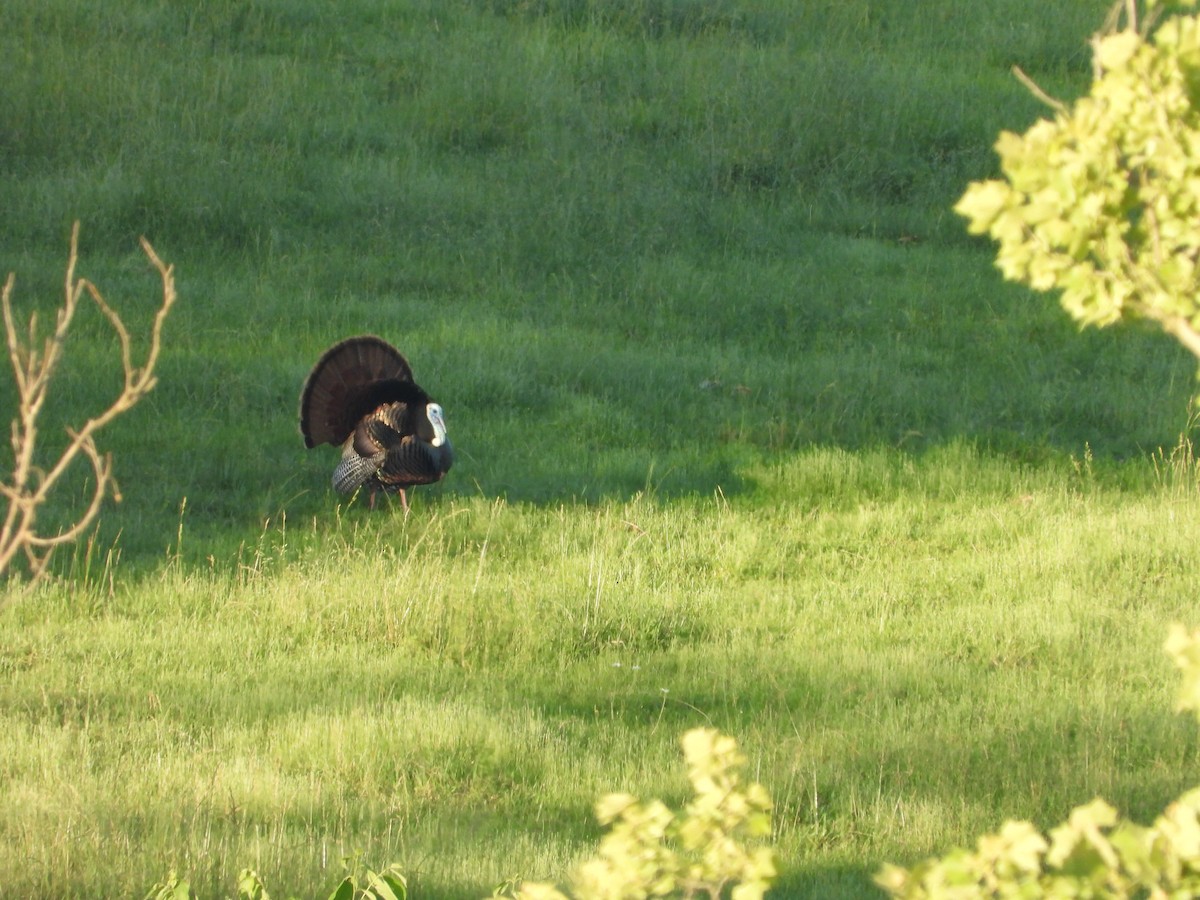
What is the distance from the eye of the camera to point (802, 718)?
20.7 ft

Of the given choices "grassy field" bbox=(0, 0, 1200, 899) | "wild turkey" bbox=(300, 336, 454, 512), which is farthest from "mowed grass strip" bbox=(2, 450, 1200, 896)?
"wild turkey" bbox=(300, 336, 454, 512)

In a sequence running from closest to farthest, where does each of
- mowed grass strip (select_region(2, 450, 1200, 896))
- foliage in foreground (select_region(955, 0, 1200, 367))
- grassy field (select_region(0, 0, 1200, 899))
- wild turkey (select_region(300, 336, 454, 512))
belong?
foliage in foreground (select_region(955, 0, 1200, 367)) → mowed grass strip (select_region(2, 450, 1200, 896)) → grassy field (select_region(0, 0, 1200, 899)) → wild turkey (select_region(300, 336, 454, 512))

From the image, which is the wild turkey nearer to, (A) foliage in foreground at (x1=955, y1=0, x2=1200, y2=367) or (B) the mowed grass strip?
(B) the mowed grass strip

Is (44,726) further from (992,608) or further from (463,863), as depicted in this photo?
(992,608)

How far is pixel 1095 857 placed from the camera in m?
2.36

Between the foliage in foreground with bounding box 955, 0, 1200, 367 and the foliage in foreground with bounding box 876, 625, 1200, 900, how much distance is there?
62 centimetres

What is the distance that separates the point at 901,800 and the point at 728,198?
32.8 ft

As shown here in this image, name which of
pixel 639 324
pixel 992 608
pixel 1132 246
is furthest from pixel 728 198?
pixel 1132 246

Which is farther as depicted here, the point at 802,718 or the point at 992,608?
the point at 992,608

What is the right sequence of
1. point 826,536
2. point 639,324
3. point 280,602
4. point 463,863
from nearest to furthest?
point 463,863
point 280,602
point 826,536
point 639,324

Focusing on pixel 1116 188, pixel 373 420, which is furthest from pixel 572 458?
pixel 1116 188

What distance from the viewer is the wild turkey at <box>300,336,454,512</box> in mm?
8688

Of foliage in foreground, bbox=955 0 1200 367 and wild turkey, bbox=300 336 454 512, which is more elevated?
foliage in foreground, bbox=955 0 1200 367

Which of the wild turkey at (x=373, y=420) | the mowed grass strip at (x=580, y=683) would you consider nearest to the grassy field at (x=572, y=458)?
the mowed grass strip at (x=580, y=683)
